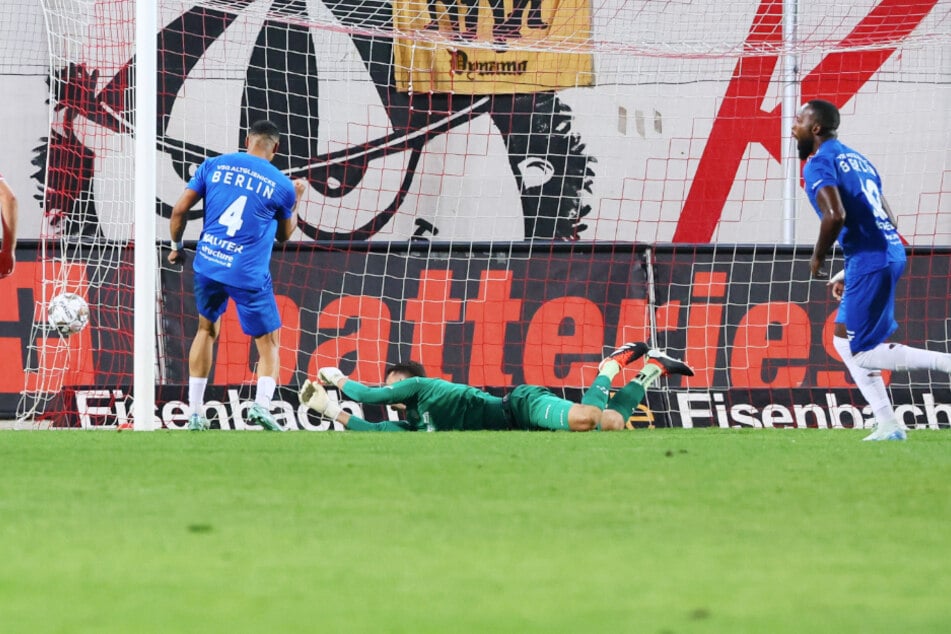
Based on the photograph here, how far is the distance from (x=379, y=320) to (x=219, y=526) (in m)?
6.83

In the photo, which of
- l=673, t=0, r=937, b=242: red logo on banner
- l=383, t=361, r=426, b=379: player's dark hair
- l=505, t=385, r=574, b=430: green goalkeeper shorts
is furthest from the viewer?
l=673, t=0, r=937, b=242: red logo on banner

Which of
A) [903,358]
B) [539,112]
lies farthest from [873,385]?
[539,112]

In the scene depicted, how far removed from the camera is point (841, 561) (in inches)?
122

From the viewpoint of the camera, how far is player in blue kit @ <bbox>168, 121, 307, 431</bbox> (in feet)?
→ 27.2

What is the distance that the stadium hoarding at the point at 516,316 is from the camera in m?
10.2

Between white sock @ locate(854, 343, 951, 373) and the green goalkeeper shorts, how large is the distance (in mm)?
1904

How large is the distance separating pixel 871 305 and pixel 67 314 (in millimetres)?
4808

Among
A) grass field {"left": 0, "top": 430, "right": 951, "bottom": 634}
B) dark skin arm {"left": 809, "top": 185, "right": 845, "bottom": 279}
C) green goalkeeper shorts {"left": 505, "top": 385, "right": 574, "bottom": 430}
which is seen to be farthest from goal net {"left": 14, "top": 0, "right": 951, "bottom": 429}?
grass field {"left": 0, "top": 430, "right": 951, "bottom": 634}

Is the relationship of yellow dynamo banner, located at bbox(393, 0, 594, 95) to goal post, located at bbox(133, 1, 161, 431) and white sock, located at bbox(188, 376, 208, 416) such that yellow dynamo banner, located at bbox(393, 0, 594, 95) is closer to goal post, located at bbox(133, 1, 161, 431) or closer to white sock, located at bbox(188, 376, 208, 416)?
goal post, located at bbox(133, 1, 161, 431)

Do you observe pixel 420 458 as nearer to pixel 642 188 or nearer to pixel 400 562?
pixel 400 562

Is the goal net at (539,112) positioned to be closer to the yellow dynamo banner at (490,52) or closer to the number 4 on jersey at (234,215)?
the yellow dynamo banner at (490,52)

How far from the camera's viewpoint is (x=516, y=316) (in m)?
10.3

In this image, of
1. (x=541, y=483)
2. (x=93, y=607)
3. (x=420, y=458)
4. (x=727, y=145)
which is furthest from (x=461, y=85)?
(x=93, y=607)

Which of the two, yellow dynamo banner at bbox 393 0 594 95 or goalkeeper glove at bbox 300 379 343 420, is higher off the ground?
yellow dynamo banner at bbox 393 0 594 95
